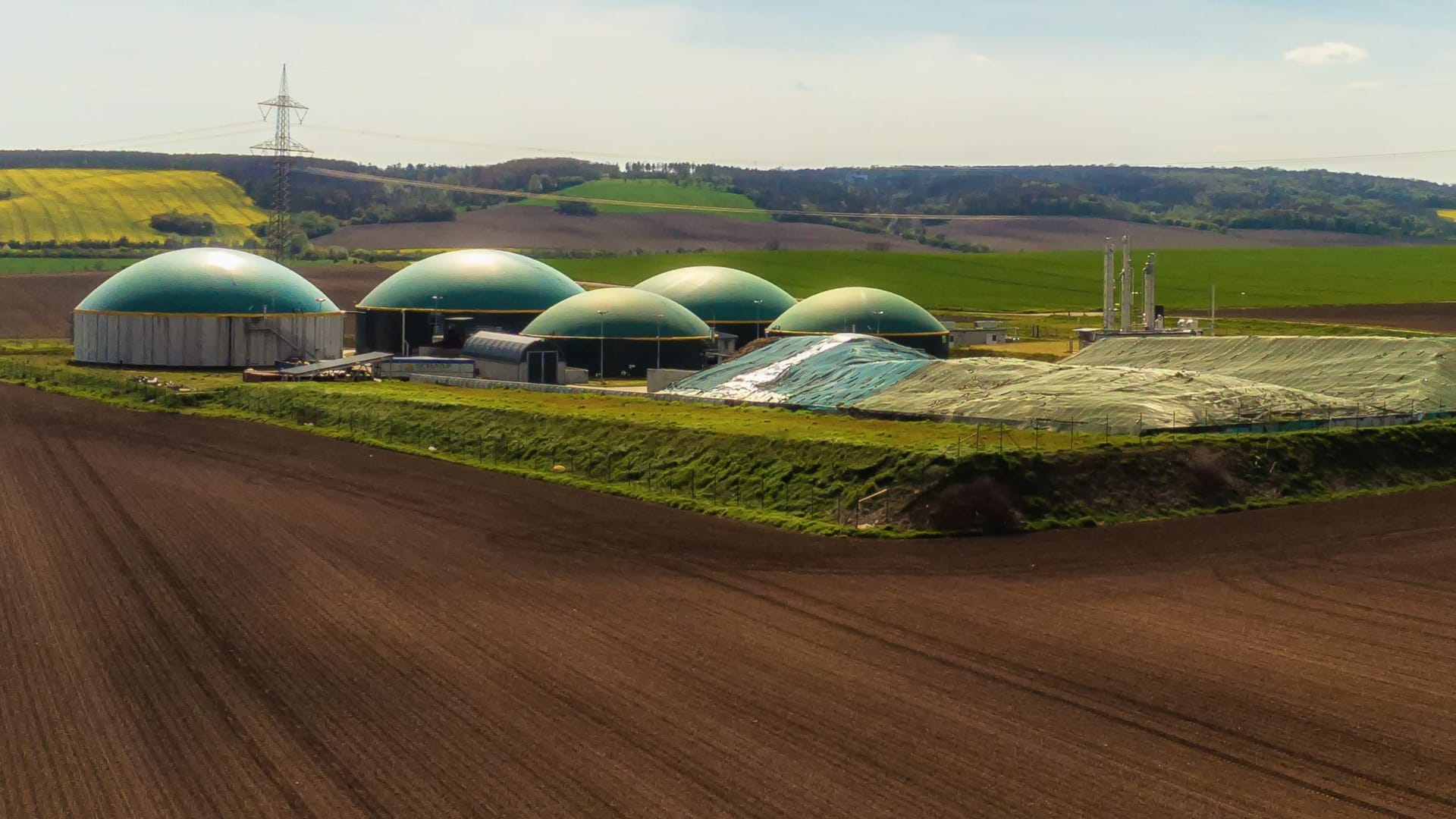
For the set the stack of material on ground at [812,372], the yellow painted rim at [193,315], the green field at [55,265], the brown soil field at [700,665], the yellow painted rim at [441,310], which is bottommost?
the brown soil field at [700,665]

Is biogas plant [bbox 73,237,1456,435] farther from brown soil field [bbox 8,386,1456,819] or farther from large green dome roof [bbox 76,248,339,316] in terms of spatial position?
brown soil field [bbox 8,386,1456,819]

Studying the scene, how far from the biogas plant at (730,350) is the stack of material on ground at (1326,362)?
106mm

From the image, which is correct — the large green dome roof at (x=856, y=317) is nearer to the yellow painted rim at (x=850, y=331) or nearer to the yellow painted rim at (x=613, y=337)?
the yellow painted rim at (x=850, y=331)

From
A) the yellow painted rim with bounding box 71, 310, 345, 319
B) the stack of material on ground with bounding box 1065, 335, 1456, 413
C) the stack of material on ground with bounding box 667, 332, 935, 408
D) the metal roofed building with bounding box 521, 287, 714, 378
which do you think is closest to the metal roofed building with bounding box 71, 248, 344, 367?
the yellow painted rim with bounding box 71, 310, 345, 319

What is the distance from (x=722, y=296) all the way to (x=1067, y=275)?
255 ft

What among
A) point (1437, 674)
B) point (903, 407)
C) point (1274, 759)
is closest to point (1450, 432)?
point (903, 407)

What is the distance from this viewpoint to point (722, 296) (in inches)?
3413

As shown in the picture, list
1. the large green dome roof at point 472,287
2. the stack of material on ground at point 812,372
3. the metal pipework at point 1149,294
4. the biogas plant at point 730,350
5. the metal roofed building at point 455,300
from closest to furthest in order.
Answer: the biogas plant at point 730,350, the stack of material on ground at point 812,372, the metal roofed building at point 455,300, the large green dome roof at point 472,287, the metal pipework at point 1149,294

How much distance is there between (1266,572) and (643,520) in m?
14.0

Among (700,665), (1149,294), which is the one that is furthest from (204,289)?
(700,665)

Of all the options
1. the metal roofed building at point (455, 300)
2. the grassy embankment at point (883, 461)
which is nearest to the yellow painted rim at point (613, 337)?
the metal roofed building at point (455, 300)

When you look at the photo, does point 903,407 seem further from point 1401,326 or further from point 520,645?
point 1401,326

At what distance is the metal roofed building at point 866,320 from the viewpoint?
3118 inches

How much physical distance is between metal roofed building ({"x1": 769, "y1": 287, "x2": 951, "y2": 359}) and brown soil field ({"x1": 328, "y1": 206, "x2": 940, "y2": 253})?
97183mm
